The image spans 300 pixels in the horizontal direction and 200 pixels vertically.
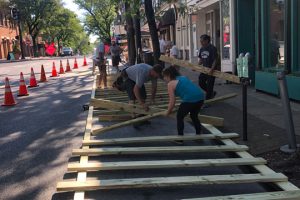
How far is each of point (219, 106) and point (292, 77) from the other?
1752mm

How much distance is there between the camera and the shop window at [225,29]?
613 inches

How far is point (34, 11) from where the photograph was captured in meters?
71.4

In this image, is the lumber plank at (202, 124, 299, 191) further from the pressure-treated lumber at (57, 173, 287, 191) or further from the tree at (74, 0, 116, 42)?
the tree at (74, 0, 116, 42)

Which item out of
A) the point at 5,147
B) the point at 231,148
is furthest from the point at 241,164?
the point at 5,147

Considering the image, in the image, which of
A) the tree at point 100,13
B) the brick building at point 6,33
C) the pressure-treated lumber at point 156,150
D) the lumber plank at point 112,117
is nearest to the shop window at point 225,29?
the lumber plank at point 112,117

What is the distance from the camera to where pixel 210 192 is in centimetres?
465

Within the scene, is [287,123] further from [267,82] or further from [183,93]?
[267,82]

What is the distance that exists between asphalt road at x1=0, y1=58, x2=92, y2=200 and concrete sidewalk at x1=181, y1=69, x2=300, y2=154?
280cm

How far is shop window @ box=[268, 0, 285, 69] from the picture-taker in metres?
10.5

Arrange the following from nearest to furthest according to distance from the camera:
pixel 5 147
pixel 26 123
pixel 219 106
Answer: pixel 5 147
pixel 26 123
pixel 219 106

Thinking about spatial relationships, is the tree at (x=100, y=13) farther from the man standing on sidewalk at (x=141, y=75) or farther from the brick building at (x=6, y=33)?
the man standing on sidewalk at (x=141, y=75)

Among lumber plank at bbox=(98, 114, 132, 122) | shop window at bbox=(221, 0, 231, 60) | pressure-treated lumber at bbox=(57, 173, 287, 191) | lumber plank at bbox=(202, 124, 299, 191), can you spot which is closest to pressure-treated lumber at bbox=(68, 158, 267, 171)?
lumber plank at bbox=(202, 124, 299, 191)

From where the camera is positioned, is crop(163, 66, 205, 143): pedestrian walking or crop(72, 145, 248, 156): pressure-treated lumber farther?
crop(163, 66, 205, 143): pedestrian walking

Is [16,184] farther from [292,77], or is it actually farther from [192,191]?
[292,77]
